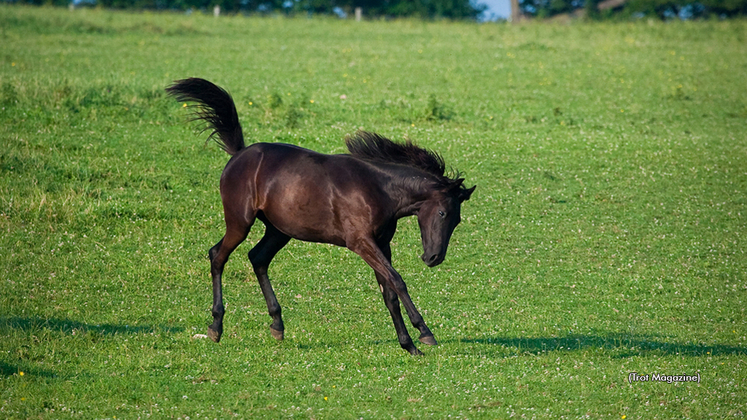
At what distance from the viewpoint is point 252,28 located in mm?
39406

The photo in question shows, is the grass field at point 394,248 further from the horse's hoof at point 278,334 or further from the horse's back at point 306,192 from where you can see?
the horse's back at point 306,192

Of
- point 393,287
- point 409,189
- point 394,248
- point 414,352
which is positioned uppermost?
point 409,189

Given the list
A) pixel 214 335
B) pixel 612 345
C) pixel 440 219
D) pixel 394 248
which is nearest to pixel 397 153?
pixel 440 219

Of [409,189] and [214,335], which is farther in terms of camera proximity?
[214,335]

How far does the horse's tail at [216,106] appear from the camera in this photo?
10.4 m

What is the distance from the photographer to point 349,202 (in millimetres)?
9250

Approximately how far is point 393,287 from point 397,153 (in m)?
1.62

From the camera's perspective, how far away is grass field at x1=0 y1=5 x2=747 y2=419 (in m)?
8.27

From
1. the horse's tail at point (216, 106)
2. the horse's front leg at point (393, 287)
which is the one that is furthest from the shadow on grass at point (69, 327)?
the horse's front leg at point (393, 287)

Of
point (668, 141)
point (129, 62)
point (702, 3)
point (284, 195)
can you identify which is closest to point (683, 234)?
point (668, 141)

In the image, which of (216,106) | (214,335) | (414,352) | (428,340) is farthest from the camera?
(216,106)

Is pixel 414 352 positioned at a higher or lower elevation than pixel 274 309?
lower

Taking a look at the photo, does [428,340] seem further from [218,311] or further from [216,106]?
[216,106]

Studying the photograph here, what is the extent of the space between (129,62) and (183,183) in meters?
12.7
